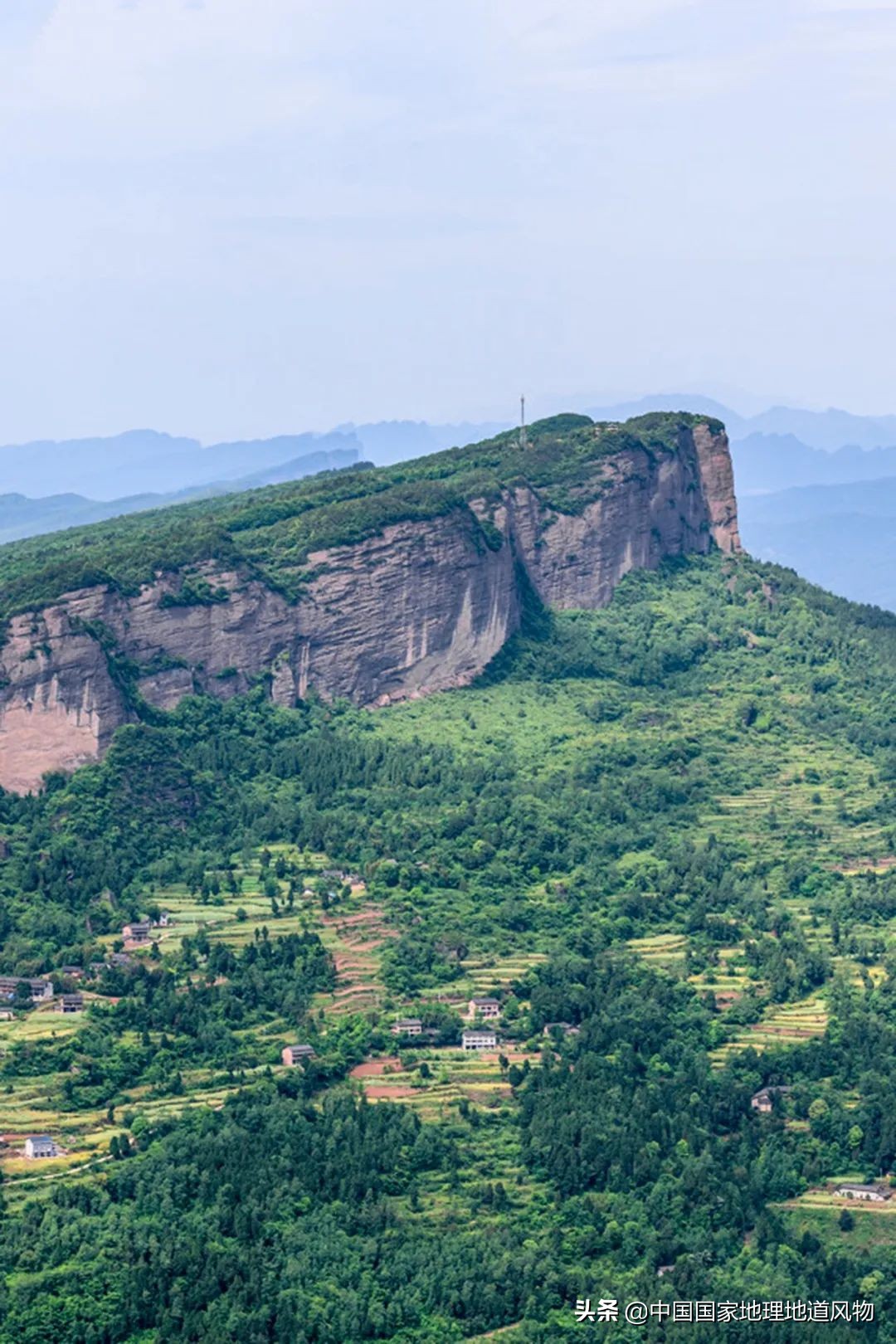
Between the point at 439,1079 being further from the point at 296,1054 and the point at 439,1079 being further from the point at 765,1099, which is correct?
the point at 765,1099

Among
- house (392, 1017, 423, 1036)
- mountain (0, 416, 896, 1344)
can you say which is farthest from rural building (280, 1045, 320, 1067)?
house (392, 1017, 423, 1036)

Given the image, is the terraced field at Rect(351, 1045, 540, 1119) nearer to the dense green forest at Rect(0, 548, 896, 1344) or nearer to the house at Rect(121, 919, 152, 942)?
the dense green forest at Rect(0, 548, 896, 1344)

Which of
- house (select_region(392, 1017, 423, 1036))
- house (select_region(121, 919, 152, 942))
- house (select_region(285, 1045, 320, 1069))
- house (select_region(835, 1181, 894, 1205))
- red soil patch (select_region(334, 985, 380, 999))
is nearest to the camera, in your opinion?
house (select_region(835, 1181, 894, 1205))

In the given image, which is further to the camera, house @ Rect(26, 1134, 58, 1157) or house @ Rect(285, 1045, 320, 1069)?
house @ Rect(285, 1045, 320, 1069)

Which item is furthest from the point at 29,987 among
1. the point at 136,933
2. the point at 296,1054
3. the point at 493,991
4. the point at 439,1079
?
the point at 493,991

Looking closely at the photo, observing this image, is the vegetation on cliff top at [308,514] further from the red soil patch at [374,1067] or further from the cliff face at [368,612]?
the red soil patch at [374,1067]

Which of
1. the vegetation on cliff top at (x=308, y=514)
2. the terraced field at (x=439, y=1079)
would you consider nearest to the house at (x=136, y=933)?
the terraced field at (x=439, y=1079)
